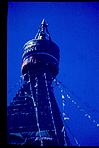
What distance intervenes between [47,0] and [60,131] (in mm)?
1005

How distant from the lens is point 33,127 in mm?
2283

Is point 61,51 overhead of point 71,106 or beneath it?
overhead

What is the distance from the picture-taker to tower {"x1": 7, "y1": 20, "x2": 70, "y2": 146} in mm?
2277

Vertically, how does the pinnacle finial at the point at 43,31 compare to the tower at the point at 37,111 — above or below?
above

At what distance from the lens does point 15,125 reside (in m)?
2.30

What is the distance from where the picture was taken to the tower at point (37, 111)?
2277mm

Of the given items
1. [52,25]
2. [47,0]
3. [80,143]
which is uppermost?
[47,0]

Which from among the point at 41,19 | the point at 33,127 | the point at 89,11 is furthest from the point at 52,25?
the point at 33,127

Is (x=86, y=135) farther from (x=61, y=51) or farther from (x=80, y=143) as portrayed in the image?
(x=61, y=51)

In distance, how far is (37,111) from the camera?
2338 mm

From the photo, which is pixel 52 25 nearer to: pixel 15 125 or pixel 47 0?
pixel 47 0

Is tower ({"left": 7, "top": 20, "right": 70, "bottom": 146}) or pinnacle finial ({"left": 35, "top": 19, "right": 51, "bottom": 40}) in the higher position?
pinnacle finial ({"left": 35, "top": 19, "right": 51, "bottom": 40})

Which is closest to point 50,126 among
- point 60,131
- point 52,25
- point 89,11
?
point 60,131

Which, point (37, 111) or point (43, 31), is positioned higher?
point (43, 31)
